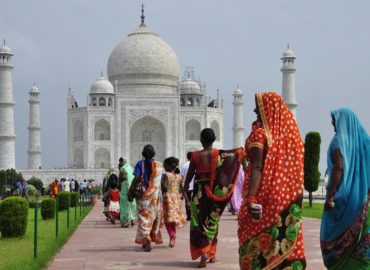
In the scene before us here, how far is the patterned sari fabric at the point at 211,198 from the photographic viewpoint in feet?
19.0

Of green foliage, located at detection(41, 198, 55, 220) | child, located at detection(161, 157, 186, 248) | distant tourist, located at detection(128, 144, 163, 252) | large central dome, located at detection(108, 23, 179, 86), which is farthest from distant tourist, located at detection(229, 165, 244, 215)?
large central dome, located at detection(108, 23, 179, 86)

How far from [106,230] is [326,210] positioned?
634 centimetres

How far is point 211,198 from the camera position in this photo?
5.79 metres

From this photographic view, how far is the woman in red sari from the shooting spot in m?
5.78

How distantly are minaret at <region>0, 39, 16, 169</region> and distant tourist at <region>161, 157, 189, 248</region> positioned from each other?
2927 cm

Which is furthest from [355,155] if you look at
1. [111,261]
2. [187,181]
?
[111,261]

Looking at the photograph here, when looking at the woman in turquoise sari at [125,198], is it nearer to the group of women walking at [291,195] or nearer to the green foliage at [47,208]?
the green foliage at [47,208]

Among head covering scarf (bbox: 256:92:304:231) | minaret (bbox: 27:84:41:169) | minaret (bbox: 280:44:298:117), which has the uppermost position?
minaret (bbox: 280:44:298:117)

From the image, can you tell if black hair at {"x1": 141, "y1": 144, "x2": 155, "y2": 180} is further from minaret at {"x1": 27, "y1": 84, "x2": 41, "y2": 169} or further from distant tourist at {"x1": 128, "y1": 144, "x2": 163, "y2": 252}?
minaret at {"x1": 27, "y1": 84, "x2": 41, "y2": 169}

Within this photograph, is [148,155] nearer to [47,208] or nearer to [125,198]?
[125,198]

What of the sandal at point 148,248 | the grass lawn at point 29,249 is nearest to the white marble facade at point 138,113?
the grass lawn at point 29,249

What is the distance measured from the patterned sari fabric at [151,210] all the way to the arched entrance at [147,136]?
109 ft

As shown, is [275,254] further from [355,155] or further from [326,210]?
[355,155]

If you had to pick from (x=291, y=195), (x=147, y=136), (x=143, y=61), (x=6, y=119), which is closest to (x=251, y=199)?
(x=291, y=195)
